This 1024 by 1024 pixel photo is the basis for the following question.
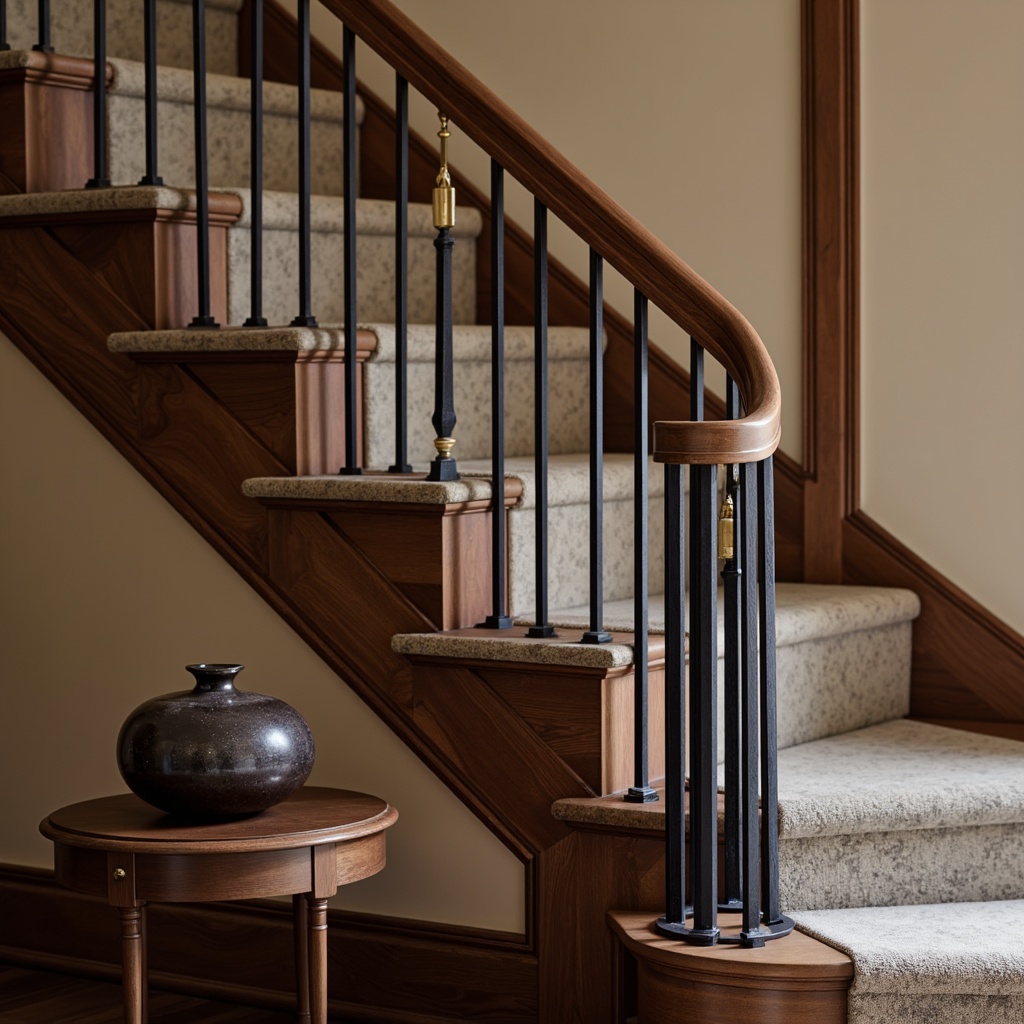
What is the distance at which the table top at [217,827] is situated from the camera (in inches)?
89.9

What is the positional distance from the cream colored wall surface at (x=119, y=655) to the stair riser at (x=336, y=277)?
408 millimetres

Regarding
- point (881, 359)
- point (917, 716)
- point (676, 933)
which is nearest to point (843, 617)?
point (917, 716)

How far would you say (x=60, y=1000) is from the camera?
2926 mm

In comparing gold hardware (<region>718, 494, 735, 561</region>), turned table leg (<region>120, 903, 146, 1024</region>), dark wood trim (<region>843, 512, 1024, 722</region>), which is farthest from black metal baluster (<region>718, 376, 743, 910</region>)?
dark wood trim (<region>843, 512, 1024, 722</region>)

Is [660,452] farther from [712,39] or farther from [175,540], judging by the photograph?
[712,39]

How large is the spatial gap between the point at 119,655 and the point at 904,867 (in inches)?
57.6

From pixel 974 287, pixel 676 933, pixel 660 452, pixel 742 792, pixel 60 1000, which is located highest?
pixel 974 287

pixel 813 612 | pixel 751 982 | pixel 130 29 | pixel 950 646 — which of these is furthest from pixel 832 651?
pixel 130 29

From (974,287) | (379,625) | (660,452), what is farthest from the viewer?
(974,287)

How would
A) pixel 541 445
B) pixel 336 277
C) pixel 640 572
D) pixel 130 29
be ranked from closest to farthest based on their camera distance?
1. pixel 640 572
2. pixel 541 445
3. pixel 336 277
4. pixel 130 29

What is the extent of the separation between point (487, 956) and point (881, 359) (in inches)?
55.9

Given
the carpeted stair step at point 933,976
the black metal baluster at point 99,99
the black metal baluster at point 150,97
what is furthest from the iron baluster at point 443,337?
the carpeted stair step at point 933,976

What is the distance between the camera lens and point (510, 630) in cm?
272

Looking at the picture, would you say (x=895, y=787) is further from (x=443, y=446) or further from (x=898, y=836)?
(x=443, y=446)
